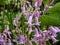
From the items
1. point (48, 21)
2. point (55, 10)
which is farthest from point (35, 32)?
point (55, 10)

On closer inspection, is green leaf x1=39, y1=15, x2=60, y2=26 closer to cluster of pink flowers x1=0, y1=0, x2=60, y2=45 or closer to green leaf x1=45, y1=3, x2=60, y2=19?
green leaf x1=45, y1=3, x2=60, y2=19

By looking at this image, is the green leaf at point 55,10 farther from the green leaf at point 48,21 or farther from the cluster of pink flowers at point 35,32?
the cluster of pink flowers at point 35,32

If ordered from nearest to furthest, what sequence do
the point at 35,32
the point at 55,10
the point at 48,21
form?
the point at 35,32 → the point at 48,21 → the point at 55,10

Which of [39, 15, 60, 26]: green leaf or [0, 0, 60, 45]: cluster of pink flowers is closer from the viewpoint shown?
[0, 0, 60, 45]: cluster of pink flowers

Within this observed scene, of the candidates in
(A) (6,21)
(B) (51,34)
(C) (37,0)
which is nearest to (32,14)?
(C) (37,0)

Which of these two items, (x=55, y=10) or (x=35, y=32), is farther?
(x=55, y=10)

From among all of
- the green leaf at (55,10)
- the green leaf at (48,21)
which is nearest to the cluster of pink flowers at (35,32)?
the green leaf at (48,21)

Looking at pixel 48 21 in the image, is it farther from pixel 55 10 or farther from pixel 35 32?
pixel 35 32

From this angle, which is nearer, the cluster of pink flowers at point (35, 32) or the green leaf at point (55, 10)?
the cluster of pink flowers at point (35, 32)

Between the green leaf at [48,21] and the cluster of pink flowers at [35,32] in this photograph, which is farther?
the green leaf at [48,21]

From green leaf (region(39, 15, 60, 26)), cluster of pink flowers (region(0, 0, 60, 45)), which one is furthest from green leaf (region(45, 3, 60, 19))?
cluster of pink flowers (region(0, 0, 60, 45))

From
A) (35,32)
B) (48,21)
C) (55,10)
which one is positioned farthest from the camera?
(55,10)
